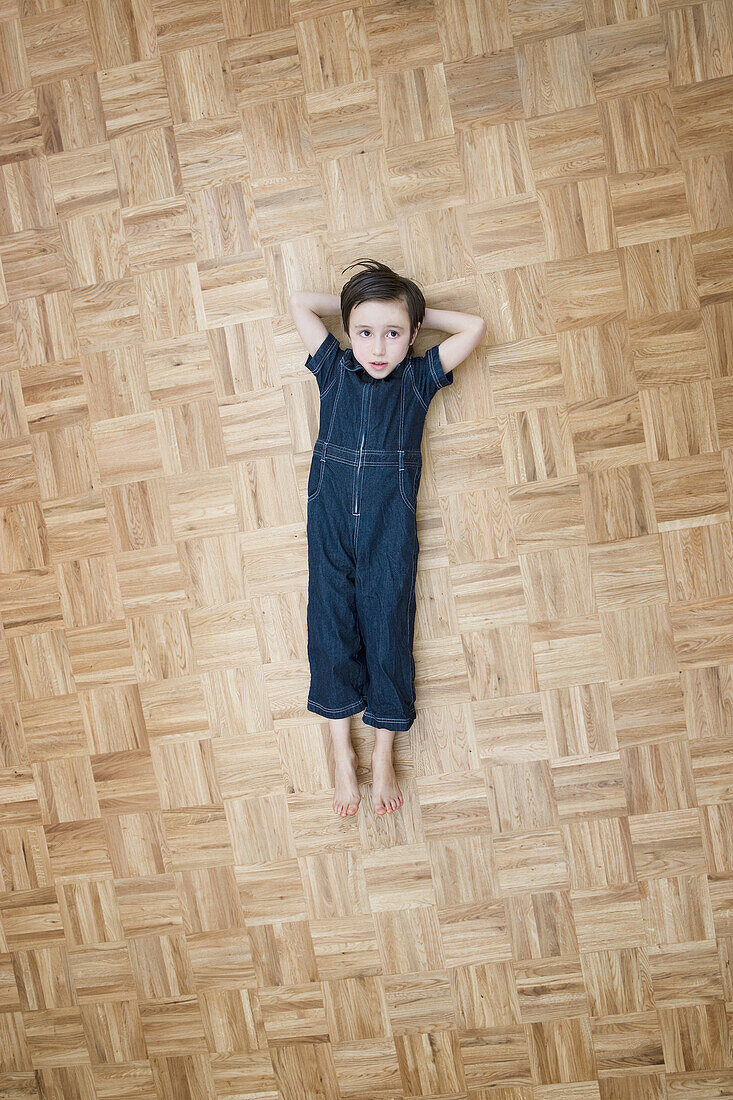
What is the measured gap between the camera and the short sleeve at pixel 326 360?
1.60 metres

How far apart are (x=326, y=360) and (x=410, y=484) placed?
325 mm

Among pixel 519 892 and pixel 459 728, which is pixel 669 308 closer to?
pixel 459 728

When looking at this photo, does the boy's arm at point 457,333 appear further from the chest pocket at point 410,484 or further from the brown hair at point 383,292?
the chest pocket at point 410,484

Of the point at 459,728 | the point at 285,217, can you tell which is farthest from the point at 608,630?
the point at 285,217

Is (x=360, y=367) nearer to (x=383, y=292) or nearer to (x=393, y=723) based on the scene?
(x=383, y=292)

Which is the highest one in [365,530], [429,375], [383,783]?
[429,375]

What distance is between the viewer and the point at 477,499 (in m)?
Answer: 1.69

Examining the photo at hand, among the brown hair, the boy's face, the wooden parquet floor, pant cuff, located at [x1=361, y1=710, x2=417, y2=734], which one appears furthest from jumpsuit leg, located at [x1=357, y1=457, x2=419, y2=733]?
the brown hair

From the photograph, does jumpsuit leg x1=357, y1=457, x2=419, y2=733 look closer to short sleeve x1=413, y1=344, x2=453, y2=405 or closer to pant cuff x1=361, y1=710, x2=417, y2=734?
pant cuff x1=361, y1=710, x2=417, y2=734

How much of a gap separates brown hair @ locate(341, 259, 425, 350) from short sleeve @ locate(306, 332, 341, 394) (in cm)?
5

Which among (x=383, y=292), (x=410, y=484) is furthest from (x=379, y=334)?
(x=410, y=484)

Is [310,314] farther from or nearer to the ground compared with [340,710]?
farther from the ground

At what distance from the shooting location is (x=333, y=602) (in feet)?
5.27

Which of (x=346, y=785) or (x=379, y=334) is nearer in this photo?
(x=379, y=334)
